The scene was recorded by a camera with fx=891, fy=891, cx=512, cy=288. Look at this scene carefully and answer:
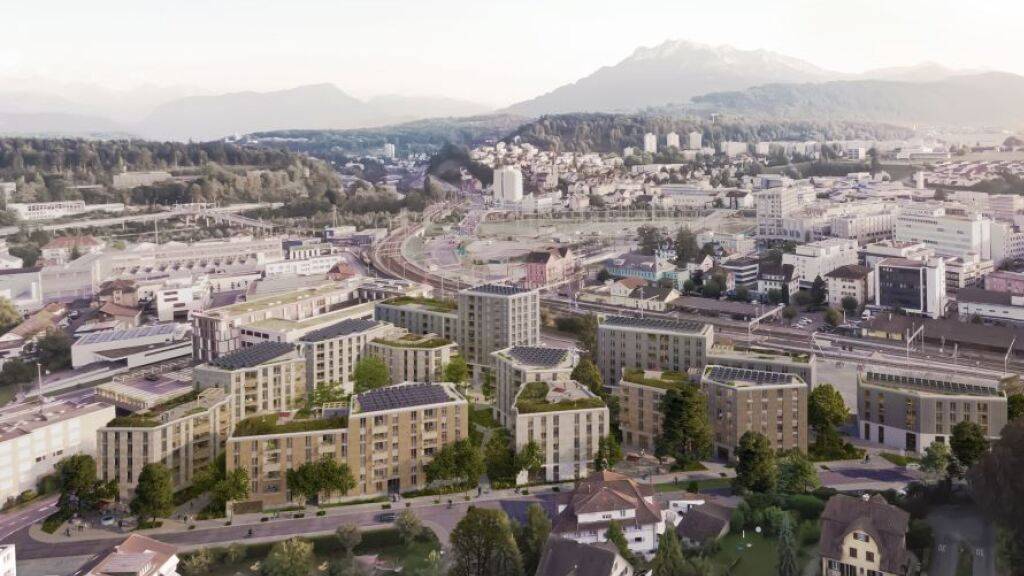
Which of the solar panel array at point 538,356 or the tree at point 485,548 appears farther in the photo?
the solar panel array at point 538,356

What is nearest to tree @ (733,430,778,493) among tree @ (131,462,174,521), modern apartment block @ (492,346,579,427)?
modern apartment block @ (492,346,579,427)

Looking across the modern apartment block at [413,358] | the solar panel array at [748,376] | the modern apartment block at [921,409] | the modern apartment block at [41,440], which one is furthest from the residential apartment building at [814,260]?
the modern apartment block at [41,440]

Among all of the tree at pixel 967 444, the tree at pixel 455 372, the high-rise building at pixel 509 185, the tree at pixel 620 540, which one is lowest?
the tree at pixel 620 540

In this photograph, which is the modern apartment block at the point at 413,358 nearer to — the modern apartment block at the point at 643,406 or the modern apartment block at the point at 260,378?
the modern apartment block at the point at 260,378

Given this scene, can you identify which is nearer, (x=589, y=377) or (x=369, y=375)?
(x=589, y=377)

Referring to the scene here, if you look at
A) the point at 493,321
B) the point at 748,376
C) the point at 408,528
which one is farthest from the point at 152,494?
the point at 748,376

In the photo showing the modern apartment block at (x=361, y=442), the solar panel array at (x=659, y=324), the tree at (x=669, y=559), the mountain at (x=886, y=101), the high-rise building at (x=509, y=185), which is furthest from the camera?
the mountain at (x=886, y=101)

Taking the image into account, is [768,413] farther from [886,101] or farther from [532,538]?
[886,101]

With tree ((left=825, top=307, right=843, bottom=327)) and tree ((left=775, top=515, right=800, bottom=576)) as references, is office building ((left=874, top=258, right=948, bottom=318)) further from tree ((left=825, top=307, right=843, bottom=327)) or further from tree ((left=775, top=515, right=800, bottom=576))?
tree ((left=775, top=515, right=800, bottom=576))
